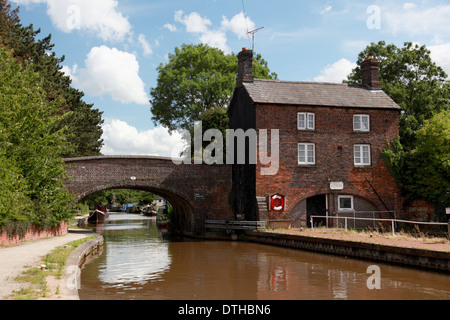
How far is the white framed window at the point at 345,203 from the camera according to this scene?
25469 mm

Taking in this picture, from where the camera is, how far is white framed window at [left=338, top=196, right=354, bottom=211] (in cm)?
2547

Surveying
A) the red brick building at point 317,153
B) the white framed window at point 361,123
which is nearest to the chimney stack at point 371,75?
the red brick building at point 317,153

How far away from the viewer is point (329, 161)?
25562mm

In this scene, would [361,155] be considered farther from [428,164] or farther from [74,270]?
[74,270]

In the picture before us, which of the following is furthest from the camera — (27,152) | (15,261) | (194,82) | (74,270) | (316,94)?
(194,82)

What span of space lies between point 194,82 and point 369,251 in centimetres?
2761

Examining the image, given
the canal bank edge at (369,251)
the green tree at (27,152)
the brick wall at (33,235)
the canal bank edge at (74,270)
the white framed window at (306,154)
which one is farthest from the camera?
the white framed window at (306,154)

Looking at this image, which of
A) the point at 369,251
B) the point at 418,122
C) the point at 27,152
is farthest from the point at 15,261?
the point at 418,122

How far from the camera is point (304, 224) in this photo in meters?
25.0

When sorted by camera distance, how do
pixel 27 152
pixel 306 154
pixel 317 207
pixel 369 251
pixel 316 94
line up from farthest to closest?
pixel 316 94, pixel 317 207, pixel 306 154, pixel 27 152, pixel 369 251

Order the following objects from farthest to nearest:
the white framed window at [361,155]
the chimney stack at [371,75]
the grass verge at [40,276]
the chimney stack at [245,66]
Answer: the chimney stack at [371,75]
the chimney stack at [245,66]
the white framed window at [361,155]
the grass verge at [40,276]

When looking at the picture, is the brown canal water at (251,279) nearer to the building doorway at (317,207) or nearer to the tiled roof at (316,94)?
the building doorway at (317,207)

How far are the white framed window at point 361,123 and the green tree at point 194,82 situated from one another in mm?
14455

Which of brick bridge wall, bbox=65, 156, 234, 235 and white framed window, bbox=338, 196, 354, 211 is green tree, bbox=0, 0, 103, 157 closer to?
brick bridge wall, bbox=65, 156, 234, 235
